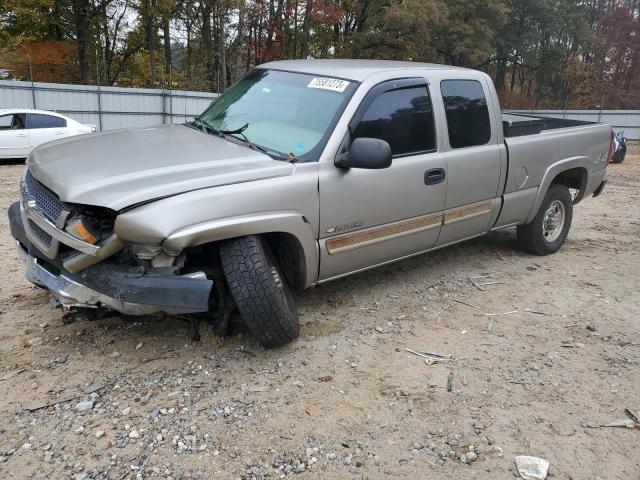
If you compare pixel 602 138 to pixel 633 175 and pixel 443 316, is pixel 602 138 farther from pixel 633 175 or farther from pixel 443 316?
pixel 633 175

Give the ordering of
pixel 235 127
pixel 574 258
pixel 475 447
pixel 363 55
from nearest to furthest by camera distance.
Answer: pixel 475 447
pixel 235 127
pixel 574 258
pixel 363 55

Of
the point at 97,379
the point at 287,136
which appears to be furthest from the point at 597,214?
the point at 97,379

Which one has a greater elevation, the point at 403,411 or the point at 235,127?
the point at 235,127

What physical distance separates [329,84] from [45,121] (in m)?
11.5

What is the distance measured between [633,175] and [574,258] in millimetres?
10024

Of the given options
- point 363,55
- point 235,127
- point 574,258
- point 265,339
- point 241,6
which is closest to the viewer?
point 265,339

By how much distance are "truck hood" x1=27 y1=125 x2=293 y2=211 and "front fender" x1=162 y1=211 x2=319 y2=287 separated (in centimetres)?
23

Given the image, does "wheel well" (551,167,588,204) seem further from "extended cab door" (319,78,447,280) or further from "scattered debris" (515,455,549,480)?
"scattered debris" (515,455,549,480)

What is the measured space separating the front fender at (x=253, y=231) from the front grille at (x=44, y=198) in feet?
2.34

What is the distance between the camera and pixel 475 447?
281 centimetres

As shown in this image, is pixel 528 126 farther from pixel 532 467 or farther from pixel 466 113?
pixel 532 467

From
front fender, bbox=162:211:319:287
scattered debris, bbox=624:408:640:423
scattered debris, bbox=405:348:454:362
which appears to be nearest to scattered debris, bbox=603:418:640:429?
scattered debris, bbox=624:408:640:423

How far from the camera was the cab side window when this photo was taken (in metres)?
12.6

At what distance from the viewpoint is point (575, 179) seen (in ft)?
20.3
